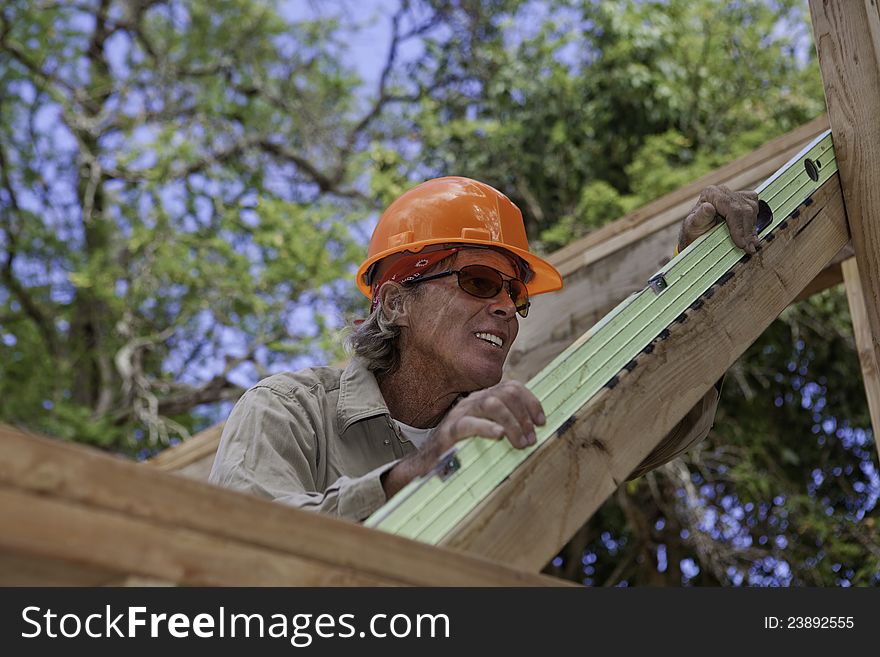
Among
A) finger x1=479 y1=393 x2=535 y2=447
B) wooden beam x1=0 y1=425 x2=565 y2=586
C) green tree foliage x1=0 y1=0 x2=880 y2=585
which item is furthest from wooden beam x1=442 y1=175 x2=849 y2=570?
green tree foliage x1=0 y1=0 x2=880 y2=585

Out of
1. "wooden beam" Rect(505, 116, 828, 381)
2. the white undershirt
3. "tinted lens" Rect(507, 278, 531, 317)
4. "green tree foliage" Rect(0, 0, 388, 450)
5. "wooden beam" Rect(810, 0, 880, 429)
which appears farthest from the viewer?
"green tree foliage" Rect(0, 0, 388, 450)

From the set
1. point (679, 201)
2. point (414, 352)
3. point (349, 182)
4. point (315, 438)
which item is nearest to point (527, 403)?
point (315, 438)

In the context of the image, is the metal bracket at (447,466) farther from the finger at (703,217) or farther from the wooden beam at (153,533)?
the finger at (703,217)

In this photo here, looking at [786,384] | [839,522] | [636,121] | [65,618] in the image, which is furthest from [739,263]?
[636,121]

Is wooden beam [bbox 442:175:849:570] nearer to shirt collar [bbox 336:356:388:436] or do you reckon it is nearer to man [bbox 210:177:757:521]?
man [bbox 210:177:757:521]

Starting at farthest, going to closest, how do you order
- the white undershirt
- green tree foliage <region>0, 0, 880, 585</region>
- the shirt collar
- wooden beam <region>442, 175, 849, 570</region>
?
green tree foliage <region>0, 0, 880, 585</region> → the white undershirt → the shirt collar → wooden beam <region>442, 175, 849, 570</region>

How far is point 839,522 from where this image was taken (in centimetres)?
560

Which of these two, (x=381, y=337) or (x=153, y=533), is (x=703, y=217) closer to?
(x=381, y=337)

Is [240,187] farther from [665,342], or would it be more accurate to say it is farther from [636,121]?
[665,342]

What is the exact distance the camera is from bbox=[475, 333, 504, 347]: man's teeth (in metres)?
2.40

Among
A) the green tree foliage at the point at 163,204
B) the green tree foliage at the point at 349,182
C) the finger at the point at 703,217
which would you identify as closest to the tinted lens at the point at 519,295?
the finger at the point at 703,217

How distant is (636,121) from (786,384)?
205 centimetres

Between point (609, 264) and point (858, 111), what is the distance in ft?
3.07

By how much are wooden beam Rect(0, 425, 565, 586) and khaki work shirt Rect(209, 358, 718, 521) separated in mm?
576
